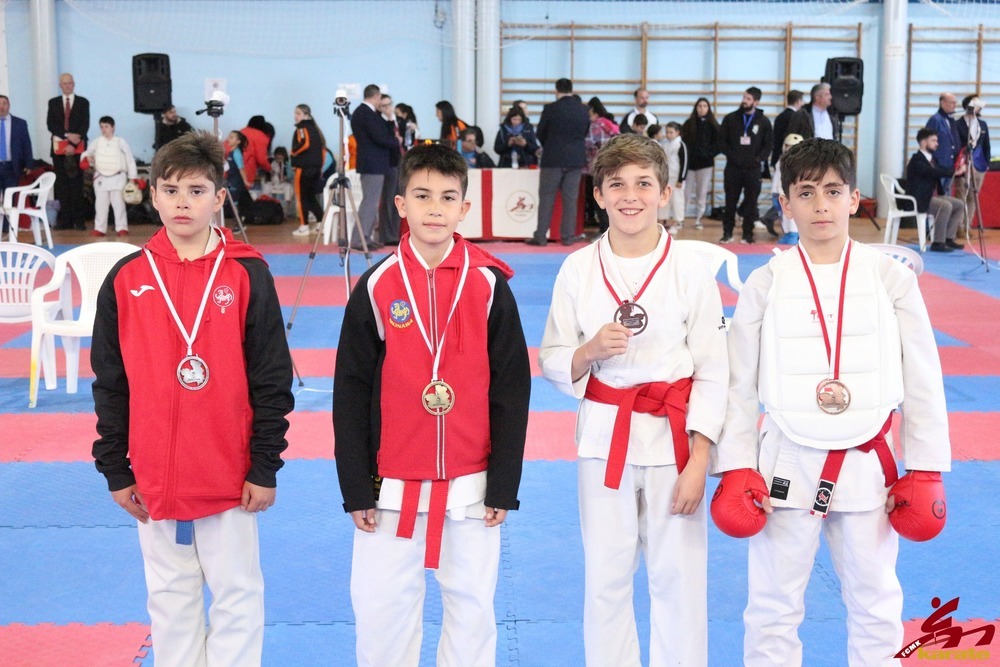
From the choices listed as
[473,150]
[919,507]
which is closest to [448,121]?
[473,150]

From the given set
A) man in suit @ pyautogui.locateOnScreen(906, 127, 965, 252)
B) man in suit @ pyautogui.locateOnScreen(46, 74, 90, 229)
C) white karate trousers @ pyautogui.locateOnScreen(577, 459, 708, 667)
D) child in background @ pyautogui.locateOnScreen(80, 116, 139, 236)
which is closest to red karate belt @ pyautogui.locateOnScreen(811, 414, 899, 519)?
white karate trousers @ pyautogui.locateOnScreen(577, 459, 708, 667)

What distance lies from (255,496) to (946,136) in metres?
11.4

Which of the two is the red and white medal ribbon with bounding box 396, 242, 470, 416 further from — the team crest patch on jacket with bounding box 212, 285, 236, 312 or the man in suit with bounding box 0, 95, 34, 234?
the man in suit with bounding box 0, 95, 34, 234

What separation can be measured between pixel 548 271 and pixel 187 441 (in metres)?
8.29

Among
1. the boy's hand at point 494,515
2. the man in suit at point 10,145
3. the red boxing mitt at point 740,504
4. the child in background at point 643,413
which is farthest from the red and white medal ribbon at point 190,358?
the man in suit at point 10,145

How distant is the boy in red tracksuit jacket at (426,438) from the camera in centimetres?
248

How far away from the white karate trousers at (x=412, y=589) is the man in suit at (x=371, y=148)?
922cm

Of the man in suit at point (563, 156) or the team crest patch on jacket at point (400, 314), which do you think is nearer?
the team crest patch on jacket at point (400, 314)

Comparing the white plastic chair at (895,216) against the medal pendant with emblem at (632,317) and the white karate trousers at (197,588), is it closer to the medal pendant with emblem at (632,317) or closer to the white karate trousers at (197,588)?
the medal pendant with emblem at (632,317)

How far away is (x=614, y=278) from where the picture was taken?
2605 millimetres

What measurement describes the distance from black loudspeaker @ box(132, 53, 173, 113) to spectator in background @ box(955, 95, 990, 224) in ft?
32.8

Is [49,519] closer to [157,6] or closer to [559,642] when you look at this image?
[559,642]

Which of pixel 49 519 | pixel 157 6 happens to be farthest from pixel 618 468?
pixel 157 6

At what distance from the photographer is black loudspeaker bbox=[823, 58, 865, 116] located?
42.1ft
